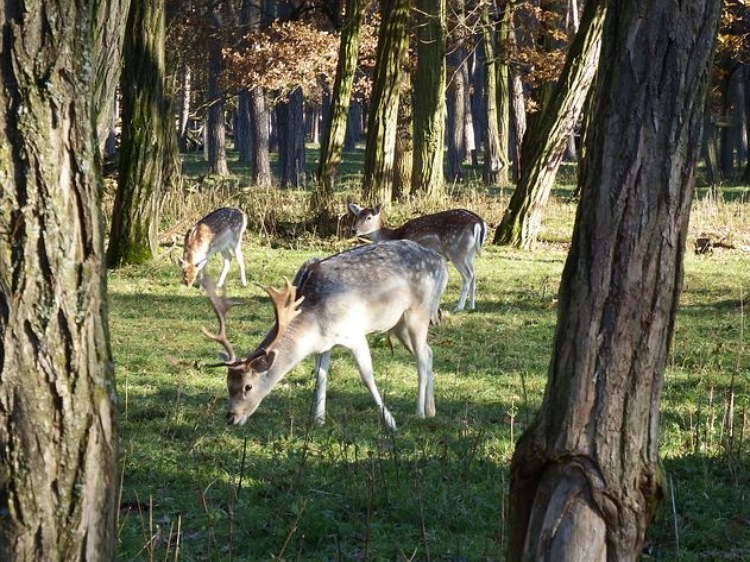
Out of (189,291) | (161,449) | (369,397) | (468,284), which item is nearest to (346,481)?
(161,449)

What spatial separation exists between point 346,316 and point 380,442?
4.09 ft

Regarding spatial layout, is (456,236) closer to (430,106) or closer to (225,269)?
(225,269)

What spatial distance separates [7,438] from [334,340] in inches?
209

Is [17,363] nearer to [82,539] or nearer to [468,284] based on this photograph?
[82,539]

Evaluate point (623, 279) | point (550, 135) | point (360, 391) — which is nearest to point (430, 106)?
point (550, 135)

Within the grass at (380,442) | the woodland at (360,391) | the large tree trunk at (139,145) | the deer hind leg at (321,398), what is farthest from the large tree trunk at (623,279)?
the large tree trunk at (139,145)

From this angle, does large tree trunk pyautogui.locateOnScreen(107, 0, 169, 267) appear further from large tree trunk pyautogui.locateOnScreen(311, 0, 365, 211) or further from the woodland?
large tree trunk pyautogui.locateOnScreen(311, 0, 365, 211)

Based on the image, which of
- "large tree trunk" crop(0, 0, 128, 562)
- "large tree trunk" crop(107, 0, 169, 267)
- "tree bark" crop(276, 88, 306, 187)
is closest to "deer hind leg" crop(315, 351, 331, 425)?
"large tree trunk" crop(0, 0, 128, 562)

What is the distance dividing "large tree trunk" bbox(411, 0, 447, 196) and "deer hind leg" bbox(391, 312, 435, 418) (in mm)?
14349

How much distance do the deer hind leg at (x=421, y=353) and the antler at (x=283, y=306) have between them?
1.16 m

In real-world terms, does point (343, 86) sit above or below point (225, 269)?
above

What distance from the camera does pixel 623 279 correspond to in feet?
14.6

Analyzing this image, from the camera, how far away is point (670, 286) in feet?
14.8

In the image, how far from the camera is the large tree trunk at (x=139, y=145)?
661 inches
